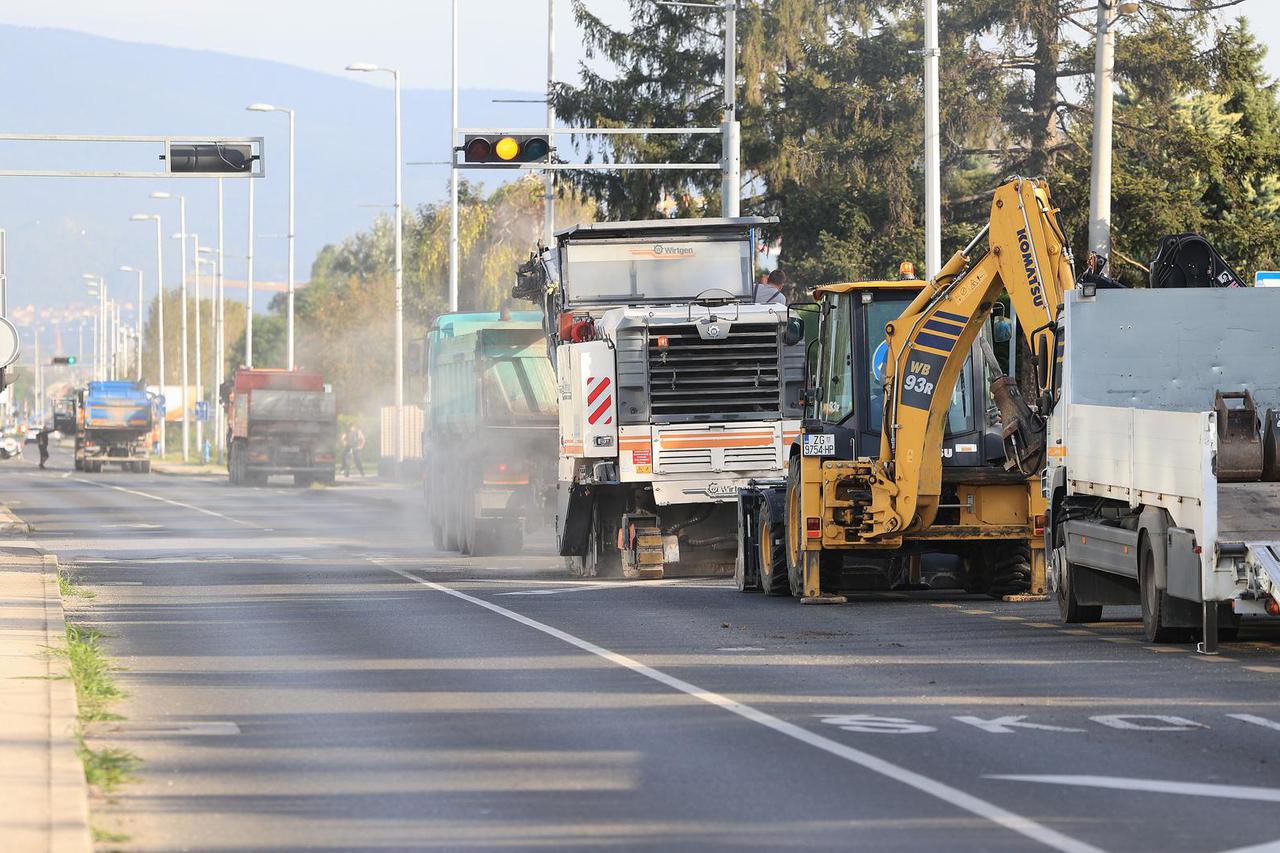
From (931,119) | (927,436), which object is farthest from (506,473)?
(927,436)

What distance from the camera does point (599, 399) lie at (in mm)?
23969

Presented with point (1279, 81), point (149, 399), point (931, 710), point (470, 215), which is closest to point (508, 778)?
point (931, 710)

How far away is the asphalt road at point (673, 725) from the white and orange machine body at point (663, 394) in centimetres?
204

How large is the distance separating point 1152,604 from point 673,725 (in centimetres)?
533

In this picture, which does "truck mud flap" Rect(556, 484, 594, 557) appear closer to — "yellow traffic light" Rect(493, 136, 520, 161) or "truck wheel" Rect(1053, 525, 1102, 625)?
"truck wheel" Rect(1053, 525, 1102, 625)

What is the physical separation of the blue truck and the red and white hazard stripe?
205 ft

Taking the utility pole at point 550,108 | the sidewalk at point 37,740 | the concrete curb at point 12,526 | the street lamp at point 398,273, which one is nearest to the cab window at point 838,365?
the sidewalk at point 37,740

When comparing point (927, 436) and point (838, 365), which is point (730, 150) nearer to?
point (838, 365)

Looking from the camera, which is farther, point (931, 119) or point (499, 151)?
point (499, 151)

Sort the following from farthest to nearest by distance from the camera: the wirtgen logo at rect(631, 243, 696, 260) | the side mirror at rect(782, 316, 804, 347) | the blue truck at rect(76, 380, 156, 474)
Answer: the blue truck at rect(76, 380, 156, 474) < the wirtgen logo at rect(631, 243, 696, 260) < the side mirror at rect(782, 316, 804, 347)

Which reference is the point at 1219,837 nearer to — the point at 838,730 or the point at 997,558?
the point at 838,730

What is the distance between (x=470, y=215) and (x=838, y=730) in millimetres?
69797

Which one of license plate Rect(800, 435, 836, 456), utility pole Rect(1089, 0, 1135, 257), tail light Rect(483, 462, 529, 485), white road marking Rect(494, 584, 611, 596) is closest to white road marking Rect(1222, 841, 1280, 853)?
license plate Rect(800, 435, 836, 456)

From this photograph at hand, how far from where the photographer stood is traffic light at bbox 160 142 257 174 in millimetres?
38938
